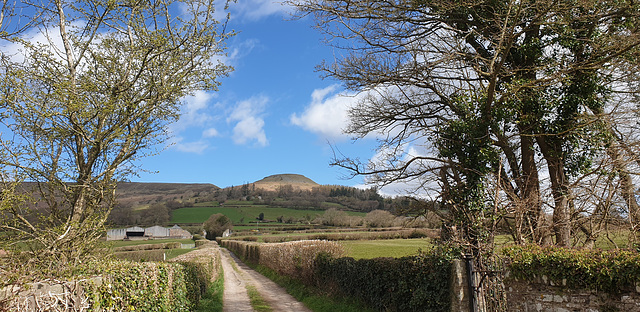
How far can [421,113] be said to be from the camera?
13.7m

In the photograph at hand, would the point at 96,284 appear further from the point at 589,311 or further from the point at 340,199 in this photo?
the point at 340,199

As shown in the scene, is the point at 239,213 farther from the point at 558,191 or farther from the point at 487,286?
the point at 487,286

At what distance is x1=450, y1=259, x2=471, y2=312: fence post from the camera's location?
7805 millimetres

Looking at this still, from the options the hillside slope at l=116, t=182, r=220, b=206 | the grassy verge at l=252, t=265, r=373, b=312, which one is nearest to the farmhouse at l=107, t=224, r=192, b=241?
the hillside slope at l=116, t=182, r=220, b=206

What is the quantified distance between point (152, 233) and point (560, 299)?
3856 inches

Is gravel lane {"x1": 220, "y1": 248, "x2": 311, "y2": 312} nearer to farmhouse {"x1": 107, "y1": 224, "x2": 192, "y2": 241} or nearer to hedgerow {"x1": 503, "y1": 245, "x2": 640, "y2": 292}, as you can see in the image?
hedgerow {"x1": 503, "y1": 245, "x2": 640, "y2": 292}

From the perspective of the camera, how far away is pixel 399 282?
9.36 meters

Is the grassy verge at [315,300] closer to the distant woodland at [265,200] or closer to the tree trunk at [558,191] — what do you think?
the tree trunk at [558,191]

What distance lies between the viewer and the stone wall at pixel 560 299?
239 inches

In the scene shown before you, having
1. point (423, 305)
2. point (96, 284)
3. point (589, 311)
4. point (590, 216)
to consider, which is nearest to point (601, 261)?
point (589, 311)

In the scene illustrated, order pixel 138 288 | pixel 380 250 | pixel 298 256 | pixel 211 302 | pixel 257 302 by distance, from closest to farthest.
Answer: pixel 138 288, pixel 211 302, pixel 257 302, pixel 298 256, pixel 380 250

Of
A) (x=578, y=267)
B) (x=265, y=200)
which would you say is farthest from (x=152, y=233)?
(x=578, y=267)

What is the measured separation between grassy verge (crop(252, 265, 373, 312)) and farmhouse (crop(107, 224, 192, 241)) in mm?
80032

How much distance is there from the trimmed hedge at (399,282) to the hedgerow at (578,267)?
1.38 metres
